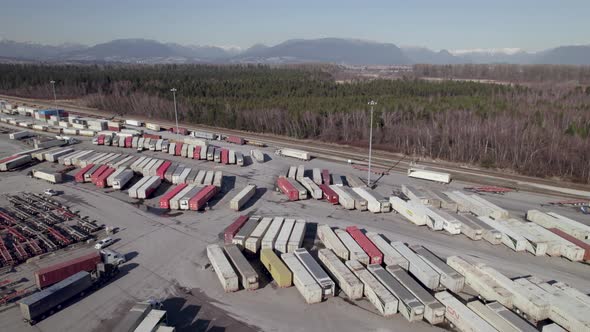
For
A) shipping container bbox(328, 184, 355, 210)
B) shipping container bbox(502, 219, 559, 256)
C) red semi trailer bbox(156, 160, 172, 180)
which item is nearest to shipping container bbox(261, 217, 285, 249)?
shipping container bbox(328, 184, 355, 210)

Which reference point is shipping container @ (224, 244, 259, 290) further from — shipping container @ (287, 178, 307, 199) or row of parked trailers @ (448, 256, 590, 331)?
shipping container @ (287, 178, 307, 199)

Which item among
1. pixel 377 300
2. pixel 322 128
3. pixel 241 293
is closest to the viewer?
pixel 377 300

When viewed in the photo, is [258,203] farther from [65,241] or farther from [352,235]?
[65,241]

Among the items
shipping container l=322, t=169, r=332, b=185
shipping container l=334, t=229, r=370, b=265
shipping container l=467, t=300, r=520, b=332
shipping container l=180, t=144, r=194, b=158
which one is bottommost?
shipping container l=467, t=300, r=520, b=332

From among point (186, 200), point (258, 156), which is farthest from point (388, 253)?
point (258, 156)

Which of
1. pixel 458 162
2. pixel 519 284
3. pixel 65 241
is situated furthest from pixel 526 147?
pixel 65 241

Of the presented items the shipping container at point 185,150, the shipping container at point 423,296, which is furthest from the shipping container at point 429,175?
the shipping container at point 185,150
